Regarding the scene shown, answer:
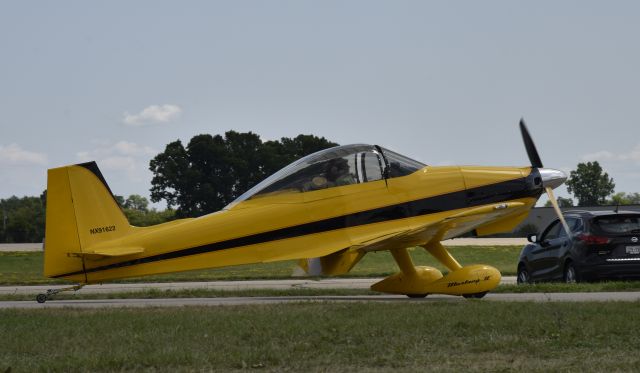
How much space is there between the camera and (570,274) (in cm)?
1977

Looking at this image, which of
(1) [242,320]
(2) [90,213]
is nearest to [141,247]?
(2) [90,213]

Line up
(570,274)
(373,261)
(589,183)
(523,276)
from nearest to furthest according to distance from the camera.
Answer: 1. (570,274)
2. (523,276)
3. (373,261)
4. (589,183)

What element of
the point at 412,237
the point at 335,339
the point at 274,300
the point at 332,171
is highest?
the point at 332,171

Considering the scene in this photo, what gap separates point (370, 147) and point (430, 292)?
2915 mm

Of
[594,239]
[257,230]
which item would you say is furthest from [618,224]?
[257,230]

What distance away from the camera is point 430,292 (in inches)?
663

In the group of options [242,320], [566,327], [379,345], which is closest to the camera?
[379,345]

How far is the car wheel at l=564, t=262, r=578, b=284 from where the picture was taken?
19.6 m

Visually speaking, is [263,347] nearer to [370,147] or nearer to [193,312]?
[193,312]

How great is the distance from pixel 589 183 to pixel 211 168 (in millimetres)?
66241

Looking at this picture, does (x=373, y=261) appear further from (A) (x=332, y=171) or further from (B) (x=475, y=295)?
(A) (x=332, y=171)

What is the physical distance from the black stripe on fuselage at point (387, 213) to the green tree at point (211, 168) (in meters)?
65.9

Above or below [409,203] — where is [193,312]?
below

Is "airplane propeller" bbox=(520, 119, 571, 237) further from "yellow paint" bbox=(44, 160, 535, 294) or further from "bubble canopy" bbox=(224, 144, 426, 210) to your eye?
"bubble canopy" bbox=(224, 144, 426, 210)
